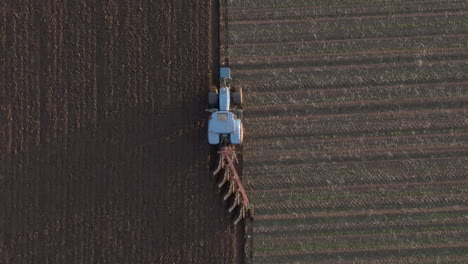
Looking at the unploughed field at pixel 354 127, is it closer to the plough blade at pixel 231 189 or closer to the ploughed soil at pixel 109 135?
the plough blade at pixel 231 189

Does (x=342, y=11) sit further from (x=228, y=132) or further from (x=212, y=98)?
(x=228, y=132)

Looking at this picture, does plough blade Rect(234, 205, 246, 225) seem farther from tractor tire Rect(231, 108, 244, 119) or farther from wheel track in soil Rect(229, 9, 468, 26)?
wheel track in soil Rect(229, 9, 468, 26)

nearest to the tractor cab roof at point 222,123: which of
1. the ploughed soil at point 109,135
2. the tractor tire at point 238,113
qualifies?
the tractor tire at point 238,113

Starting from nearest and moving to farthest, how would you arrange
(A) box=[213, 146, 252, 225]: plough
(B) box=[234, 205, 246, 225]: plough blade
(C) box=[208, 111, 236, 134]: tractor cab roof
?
(C) box=[208, 111, 236, 134]: tractor cab roof → (A) box=[213, 146, 252, 225]: plough → (B) box=[234, 205, 246, 225]: plough blade

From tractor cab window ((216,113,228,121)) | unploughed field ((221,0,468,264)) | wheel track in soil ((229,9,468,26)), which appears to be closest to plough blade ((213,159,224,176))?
unploughed field ((221,0,468,264))

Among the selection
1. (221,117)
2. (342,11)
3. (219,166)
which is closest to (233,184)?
(219,166)

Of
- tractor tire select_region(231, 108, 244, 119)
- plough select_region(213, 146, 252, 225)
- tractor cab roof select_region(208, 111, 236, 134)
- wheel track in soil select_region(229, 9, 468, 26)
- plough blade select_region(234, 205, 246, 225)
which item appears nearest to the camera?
tractor cab roof select_region(208, 111, 236, 134)
